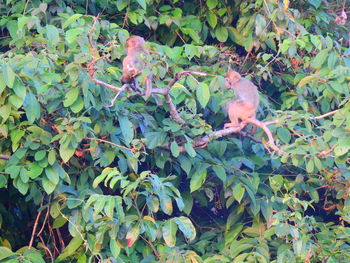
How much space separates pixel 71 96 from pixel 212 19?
191 centimetres

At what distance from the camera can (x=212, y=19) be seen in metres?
5.41

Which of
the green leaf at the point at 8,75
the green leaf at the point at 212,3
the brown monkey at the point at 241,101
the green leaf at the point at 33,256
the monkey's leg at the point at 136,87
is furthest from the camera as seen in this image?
the green leaf at the point at 212,3

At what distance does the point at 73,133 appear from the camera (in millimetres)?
3830

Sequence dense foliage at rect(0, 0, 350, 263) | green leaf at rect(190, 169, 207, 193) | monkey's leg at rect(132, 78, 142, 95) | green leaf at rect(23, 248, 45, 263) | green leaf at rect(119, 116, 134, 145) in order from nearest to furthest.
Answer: dense foliage at rect(0, 0, 350, 263)
green leaf at rect(23, 248, 45, 263)
green leaf at rect(119, 116, 134, 145)
monkey's leg at rect(132, 78, 142, 95)
green leaf at rect(190, 169, 207, 193)

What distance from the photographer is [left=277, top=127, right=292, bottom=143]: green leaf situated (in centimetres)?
462

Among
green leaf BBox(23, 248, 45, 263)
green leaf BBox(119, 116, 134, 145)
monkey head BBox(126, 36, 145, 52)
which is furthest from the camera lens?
monkey head BBox(126, 36, 145, 52)

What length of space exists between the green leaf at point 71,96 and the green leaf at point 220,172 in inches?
42.0

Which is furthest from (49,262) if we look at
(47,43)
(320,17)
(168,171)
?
(320,17)

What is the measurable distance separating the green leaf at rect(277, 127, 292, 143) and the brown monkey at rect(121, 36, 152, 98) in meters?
0.98

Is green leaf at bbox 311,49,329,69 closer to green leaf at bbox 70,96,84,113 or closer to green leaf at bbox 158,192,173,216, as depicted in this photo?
green leaf at bbox 158,192,173,216

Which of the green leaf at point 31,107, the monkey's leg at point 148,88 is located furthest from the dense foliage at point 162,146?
the monkey's leg at point 148,88

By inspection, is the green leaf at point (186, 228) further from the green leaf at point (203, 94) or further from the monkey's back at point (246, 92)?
the monkey's back at point (246, 92)

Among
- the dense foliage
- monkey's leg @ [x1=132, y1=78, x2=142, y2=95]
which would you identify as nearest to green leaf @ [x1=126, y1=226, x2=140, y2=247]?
the dense foliage

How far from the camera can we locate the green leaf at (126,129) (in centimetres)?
406
